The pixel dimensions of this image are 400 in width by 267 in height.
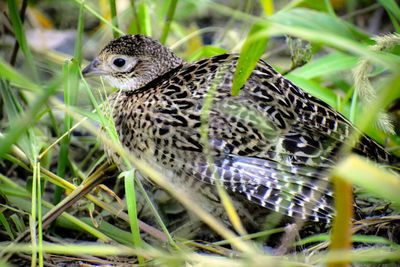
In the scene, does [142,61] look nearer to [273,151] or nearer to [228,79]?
[228,79]

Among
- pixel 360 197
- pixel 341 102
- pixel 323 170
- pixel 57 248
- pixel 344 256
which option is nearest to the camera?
pixel 344 256

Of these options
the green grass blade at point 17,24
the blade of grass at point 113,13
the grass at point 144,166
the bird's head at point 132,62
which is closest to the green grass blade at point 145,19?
the grass at point 144,166

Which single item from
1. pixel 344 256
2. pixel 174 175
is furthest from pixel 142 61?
pixel 344 256

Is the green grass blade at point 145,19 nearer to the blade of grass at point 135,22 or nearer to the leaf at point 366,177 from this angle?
the blade of grass at point 135,22

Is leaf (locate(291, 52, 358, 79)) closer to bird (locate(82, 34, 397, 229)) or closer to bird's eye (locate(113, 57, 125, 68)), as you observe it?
bird (locate(82, 34, 397, 229))

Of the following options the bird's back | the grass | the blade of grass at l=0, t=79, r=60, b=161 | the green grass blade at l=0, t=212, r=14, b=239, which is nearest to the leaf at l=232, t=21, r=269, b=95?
the grass

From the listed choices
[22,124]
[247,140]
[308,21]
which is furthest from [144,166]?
[308,21]
